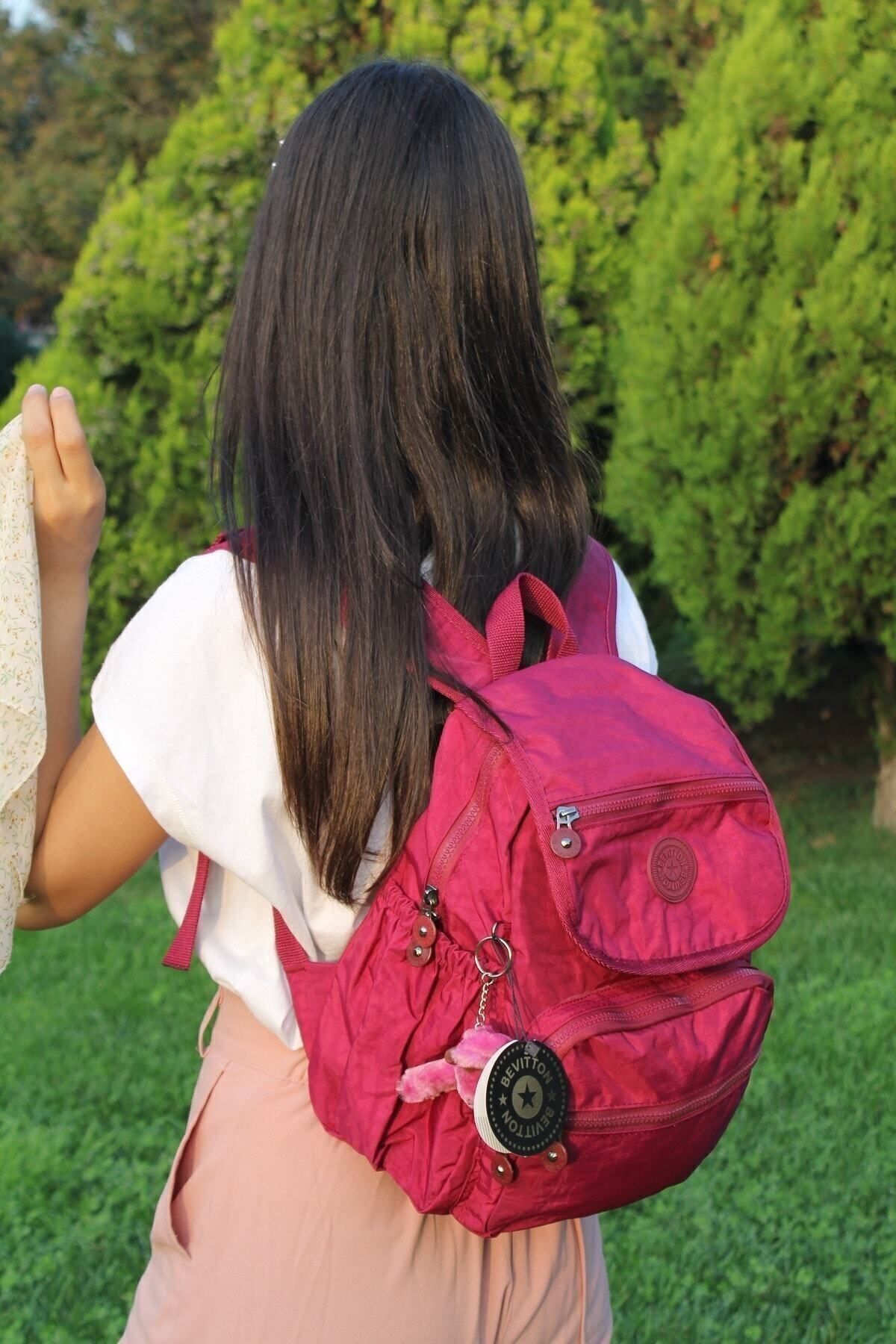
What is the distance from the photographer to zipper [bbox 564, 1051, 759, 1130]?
119 cm

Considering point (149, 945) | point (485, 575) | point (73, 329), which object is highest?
point (485, 575)

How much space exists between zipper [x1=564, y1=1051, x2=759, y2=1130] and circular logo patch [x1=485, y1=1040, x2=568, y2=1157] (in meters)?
0.03

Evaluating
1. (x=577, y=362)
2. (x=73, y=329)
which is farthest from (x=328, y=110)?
(x=73, y=329)

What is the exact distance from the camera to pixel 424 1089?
46.8 inches

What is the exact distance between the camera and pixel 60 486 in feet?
4.48

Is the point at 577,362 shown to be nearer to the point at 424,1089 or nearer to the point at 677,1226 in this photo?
the point at 677,1226

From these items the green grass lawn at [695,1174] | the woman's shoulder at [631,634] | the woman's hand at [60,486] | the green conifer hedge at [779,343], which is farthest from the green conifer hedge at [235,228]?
the woman's hand at [60,486]

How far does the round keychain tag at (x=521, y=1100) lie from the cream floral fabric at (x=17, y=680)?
478 mm

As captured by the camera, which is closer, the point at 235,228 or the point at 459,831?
the point at 459,831

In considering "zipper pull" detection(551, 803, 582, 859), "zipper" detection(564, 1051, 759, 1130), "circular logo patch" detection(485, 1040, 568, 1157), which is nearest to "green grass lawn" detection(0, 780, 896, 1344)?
"zipper" detection(564, 1051, 759, 1130)

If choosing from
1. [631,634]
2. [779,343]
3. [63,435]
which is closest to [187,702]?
[63,435]

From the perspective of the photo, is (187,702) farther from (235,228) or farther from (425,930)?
(235,228)

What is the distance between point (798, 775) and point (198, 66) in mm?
11401

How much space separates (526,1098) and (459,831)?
227 mm
